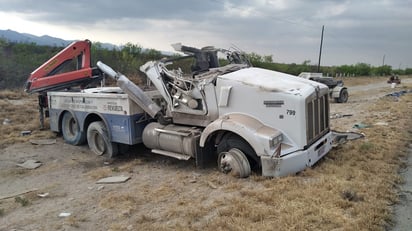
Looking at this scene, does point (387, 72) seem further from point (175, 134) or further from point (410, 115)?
point (175, 134)

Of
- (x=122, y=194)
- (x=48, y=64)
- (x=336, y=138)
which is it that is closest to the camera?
(x=122, y=194)

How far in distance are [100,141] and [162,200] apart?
12.9 ft

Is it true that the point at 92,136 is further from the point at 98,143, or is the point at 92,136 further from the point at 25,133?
the point at 25,133

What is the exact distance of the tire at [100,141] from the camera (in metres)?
8.48

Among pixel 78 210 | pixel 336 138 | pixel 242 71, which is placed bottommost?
pixel 78 210

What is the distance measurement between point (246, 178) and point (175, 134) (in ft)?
5.35

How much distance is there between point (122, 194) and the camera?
229 inches

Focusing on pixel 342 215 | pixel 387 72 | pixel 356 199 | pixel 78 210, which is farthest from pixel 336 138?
pixel 387 72

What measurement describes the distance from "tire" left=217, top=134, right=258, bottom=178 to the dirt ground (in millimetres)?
146

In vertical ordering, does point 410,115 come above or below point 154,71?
below

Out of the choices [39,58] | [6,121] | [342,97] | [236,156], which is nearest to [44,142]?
[6,121]

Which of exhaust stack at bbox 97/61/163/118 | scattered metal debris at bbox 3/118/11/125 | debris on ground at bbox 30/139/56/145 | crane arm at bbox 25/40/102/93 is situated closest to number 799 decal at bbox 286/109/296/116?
exhaust stack at bbox 97/61/163/118

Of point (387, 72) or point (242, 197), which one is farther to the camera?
point (387, 72)

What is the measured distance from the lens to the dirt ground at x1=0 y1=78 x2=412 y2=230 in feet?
14.6
